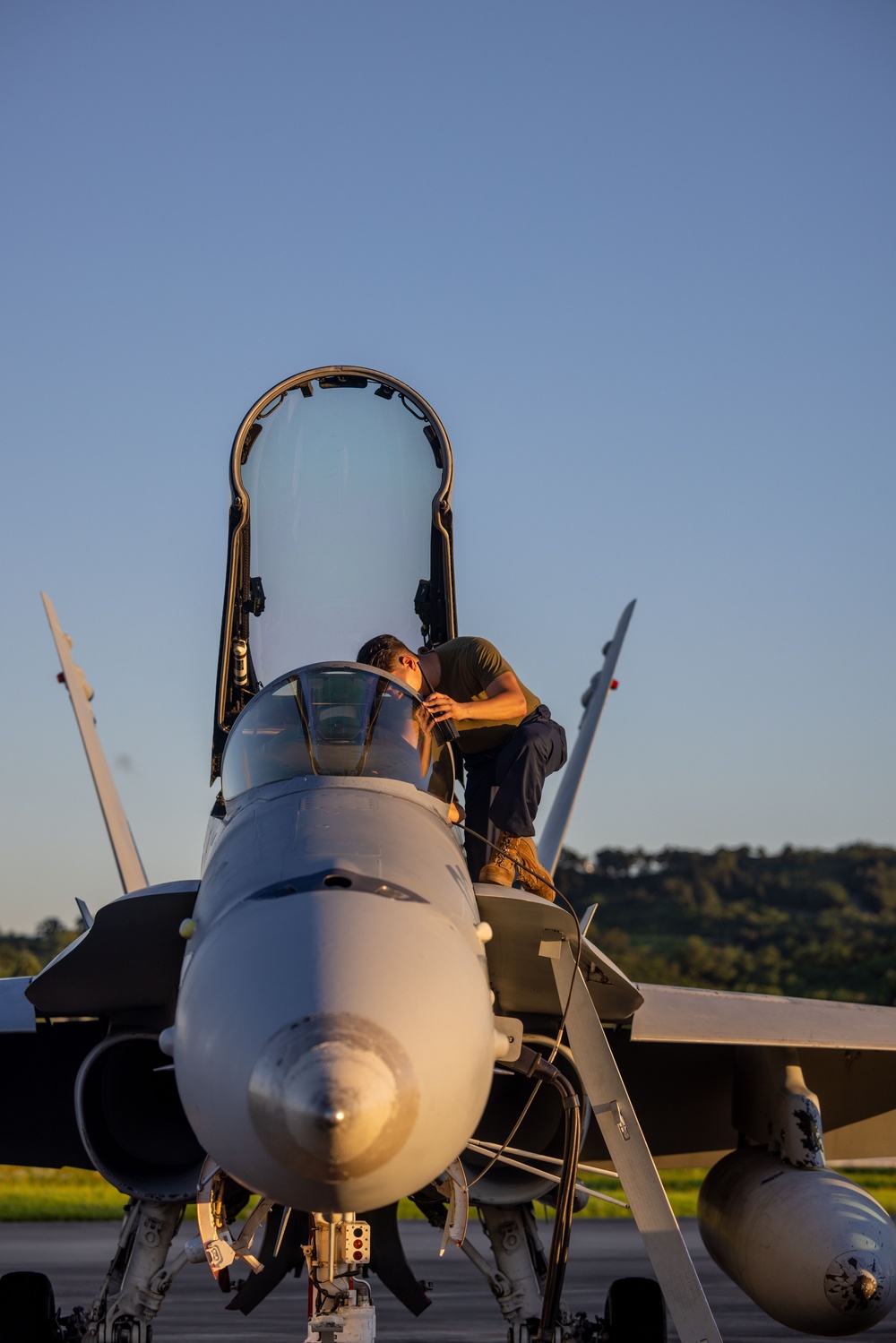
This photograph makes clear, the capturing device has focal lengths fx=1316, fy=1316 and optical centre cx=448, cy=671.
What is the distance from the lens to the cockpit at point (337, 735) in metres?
4.53

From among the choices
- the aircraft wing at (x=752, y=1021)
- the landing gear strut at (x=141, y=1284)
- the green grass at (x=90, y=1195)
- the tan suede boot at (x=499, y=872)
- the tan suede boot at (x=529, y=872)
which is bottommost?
the green grass at (x=90, y=1195)

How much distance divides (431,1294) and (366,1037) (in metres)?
9.46

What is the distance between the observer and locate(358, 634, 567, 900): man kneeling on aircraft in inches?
203

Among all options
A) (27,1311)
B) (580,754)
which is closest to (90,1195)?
(580,754)

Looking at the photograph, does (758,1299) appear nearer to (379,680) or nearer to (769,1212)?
(769,1212)

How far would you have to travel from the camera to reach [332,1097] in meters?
2.78

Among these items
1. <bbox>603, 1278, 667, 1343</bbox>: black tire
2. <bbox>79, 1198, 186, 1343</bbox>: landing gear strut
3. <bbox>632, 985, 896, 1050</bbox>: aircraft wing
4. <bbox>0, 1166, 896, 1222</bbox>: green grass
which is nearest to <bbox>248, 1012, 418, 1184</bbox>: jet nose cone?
<bbox>79, 1198, 186, 1343</bbox>: landing gear strut

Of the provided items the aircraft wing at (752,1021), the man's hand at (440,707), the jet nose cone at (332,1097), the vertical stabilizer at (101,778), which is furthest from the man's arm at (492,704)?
the vertical stabilizer at (101,778)

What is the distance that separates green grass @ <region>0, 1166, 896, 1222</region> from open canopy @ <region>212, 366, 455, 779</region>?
11863 mm

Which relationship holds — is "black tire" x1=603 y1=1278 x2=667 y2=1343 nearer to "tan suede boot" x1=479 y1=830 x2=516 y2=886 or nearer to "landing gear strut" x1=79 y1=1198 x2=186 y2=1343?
"landing gear strut" x1=79 y1=1198 x2=186 y2=1343

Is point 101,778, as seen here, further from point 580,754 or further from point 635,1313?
point 635,1313

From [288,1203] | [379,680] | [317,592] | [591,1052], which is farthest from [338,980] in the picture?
[317,592]

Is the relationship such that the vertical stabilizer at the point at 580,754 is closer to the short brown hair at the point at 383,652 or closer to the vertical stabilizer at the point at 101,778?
the vertical stabilizer at the point at 101,778

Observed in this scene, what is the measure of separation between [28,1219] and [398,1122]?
17.1 meters
